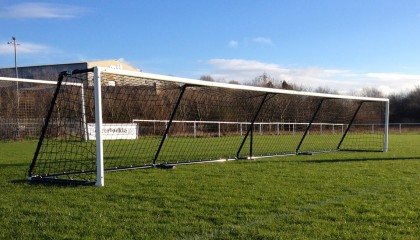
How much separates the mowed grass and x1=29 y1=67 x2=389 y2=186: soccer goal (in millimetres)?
1121

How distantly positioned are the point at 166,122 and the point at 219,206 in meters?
11.3

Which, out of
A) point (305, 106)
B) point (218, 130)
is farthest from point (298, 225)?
point (218, 130)

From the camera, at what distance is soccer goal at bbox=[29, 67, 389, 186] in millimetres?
8867

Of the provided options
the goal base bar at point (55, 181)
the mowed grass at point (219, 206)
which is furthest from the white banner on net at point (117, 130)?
the goal base bar at point (55, 181)

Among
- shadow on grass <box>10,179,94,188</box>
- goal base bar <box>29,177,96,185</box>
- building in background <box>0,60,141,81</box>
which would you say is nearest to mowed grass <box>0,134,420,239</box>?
shadow on grass <box>10,179,94,188</box>

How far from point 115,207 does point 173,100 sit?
855 cm

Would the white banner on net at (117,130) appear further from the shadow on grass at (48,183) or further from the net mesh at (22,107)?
the shadow on grass at (48,183)

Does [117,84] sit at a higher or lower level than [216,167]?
higher

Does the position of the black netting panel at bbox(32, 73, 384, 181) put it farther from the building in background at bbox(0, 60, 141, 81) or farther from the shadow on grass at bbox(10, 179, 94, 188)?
the building in background at bbox(0, 60, 141, 81)

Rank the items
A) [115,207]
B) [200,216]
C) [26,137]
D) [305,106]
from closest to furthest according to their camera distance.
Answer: [200,216], [115,207], [305,106], [26,137]

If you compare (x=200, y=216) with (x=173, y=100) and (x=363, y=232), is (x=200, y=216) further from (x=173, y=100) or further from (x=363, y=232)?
(x=173, y=100)

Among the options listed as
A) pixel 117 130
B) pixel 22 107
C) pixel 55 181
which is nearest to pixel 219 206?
pixel 55 181

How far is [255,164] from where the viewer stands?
419 inches

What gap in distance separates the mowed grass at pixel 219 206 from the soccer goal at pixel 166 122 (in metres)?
1.12
